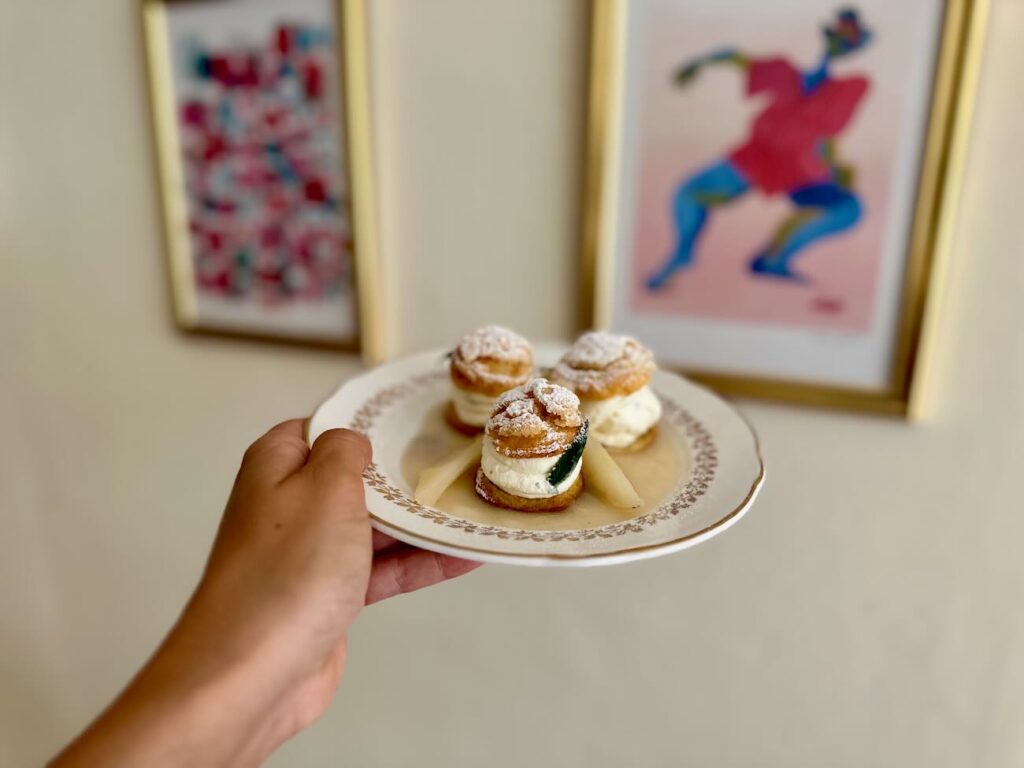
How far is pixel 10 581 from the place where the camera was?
2527 millimetres

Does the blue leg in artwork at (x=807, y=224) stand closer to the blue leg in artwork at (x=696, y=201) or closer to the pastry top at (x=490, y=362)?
the blue leg in artwork at (x=696, y=201)

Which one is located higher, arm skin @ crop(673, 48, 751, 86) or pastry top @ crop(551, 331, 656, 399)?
arm skin @ crop(673, 48, 751, 86)

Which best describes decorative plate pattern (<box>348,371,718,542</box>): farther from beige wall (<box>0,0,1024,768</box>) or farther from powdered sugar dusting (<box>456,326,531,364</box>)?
beige wall (<box>0,0,1024,768</box>)

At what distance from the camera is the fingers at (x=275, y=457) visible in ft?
3.10

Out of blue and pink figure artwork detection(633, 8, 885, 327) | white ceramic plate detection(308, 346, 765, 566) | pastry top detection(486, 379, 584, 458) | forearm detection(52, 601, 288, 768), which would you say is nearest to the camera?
forearm detection(52, 601, 288, 768)

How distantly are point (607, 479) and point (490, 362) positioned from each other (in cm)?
29

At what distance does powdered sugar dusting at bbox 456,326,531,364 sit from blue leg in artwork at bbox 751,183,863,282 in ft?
1.77

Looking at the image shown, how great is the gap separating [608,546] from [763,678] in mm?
1087

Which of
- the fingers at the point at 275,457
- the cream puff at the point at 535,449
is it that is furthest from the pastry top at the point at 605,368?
the fingers at the point at 275,457

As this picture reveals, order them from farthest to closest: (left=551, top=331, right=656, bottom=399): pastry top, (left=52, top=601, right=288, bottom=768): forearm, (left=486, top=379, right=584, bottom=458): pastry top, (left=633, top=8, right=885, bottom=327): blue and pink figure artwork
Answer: (left=633, top=8, right=885, bottom=327): blue and pink figure artwork → (left=551, top=331, right=656, bottom=399): pastry top → (left=486, top=379, right=584, bottom=458): pastry top → (left=52, top=601, right=288, bottom=768): forearm

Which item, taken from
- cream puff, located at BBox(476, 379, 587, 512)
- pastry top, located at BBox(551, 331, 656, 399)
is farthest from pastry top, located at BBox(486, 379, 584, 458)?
pastry top, located at BBox(551, 331, 656, 399)

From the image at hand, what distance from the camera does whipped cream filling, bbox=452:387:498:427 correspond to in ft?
3.92

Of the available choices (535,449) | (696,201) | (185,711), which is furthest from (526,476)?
(696,201)

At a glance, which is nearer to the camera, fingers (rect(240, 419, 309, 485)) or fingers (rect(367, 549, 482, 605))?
fingers (rect(240, 419, 309, 485))
